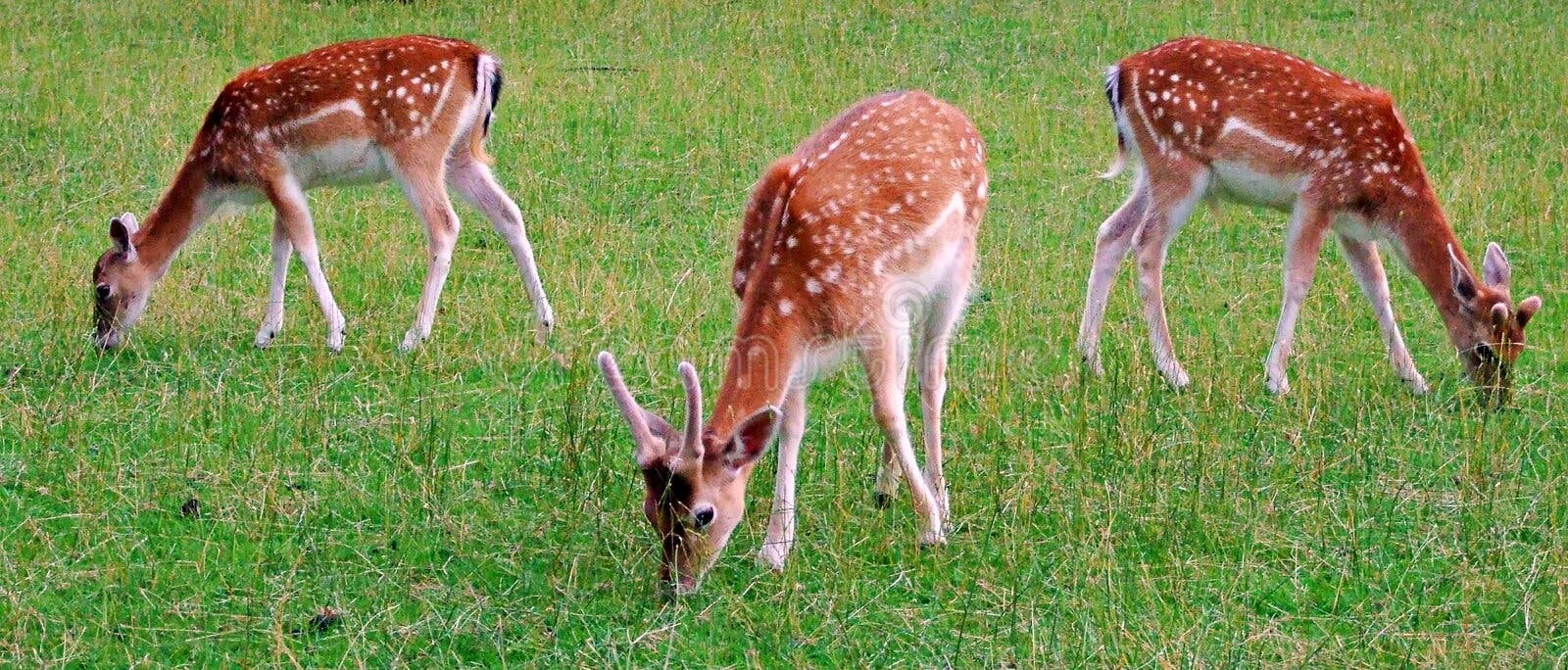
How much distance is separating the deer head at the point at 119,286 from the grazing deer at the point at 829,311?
3.17 meters

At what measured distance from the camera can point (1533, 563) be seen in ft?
16.1

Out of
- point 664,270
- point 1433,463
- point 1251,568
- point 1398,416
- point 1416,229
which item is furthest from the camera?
point 664,270

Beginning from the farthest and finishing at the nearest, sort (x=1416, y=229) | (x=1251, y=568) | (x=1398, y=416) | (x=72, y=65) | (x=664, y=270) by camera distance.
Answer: (x=72, y=65), (x=664, y=270), (x=1416, y=229), (x=1398, y=416), (x=1251, y=568)

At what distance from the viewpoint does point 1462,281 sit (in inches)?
265

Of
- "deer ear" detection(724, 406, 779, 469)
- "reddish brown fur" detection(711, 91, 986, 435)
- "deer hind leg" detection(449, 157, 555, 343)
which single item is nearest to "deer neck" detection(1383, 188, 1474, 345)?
"reddish brown fur" detection(711, 91, 986, 435)

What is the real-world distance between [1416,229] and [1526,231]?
2269mm

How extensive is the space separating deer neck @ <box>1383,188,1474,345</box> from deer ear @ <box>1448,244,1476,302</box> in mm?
98

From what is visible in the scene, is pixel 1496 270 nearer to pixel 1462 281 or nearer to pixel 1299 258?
pixel 1462 281

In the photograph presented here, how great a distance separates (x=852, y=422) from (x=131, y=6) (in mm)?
10469

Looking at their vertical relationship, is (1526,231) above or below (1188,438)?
below

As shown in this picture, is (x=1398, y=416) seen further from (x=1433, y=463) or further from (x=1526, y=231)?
(x=1526, y=231)

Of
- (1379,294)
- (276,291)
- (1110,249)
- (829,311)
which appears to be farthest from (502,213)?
(1379,294)

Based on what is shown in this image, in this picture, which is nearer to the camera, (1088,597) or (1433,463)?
(1088,597)

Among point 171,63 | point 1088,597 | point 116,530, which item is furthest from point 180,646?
point 171,63
